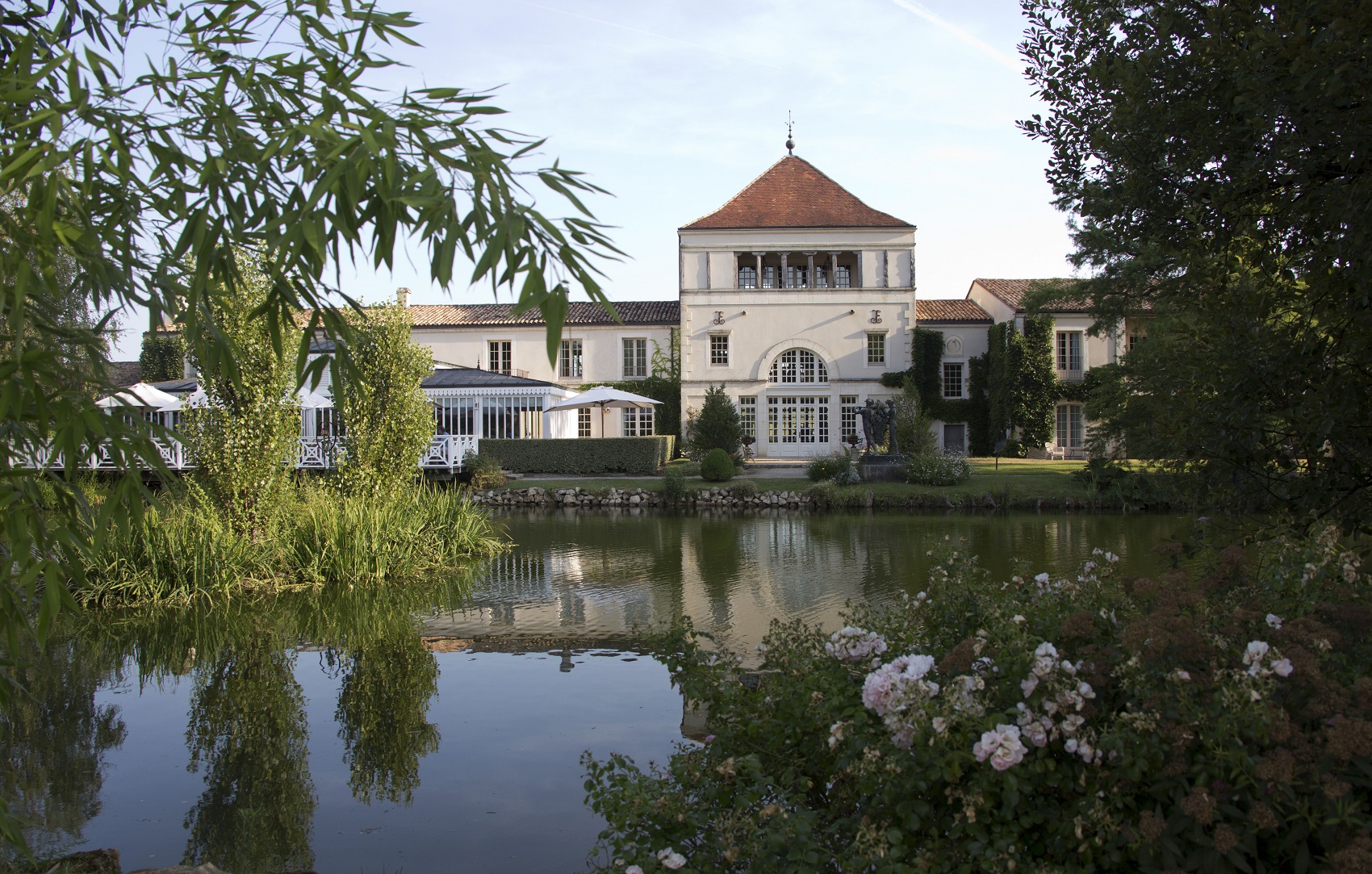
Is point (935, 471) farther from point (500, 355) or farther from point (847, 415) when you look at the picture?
point (500, 355)

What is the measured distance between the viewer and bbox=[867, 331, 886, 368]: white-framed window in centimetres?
3162

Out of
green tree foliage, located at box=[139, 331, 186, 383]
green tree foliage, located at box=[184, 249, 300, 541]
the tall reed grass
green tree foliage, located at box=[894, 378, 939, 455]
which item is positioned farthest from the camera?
green tree foliage, located at box=[139, 331, 186, 383]

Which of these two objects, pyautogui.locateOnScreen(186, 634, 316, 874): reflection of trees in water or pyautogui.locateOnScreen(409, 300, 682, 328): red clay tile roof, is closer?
pyautogui.locateOnScreen(186, 634, 316, 874): reflection of trees in water

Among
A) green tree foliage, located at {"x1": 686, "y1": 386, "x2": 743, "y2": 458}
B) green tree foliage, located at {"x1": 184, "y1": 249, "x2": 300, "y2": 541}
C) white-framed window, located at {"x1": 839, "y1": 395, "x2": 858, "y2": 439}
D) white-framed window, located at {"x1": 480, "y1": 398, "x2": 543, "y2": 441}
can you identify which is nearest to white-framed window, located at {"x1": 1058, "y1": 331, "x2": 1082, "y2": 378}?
white-framed window, located at {"x1": 839, "y1": 395, "x2": 858, "y2": 439}

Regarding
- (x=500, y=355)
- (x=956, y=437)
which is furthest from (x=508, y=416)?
(x=956, y=437)

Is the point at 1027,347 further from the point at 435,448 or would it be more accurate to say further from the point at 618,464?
the point at 435,448

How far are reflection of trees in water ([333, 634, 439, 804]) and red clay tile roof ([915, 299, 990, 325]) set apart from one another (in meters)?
27.8

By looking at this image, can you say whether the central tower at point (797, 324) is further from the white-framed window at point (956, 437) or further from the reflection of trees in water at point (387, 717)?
the reflection of trees in water at point (387, 717)

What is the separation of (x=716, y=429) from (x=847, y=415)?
5.41m

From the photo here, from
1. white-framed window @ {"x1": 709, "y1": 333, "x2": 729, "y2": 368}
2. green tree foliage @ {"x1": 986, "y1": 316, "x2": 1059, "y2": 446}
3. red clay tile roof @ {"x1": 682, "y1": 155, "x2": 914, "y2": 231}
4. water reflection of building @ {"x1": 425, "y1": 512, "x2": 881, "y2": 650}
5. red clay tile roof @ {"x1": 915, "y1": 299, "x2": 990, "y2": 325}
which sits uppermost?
red clay tile roof @ {"x1": 682, "y1": 155, "x2": 914, "y2": 231}

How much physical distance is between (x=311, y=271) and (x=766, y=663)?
237cm

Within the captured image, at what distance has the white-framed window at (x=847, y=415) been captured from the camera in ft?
103

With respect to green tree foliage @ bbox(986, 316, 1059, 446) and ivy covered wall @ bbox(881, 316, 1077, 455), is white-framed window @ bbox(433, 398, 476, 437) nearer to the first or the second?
ivy covered wall @ bbox(881, 316, 1077, 455)

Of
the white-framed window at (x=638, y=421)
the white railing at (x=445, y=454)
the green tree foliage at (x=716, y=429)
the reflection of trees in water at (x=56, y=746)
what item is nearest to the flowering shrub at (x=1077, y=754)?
the reflection of trees in water at (x=56, y=746)
